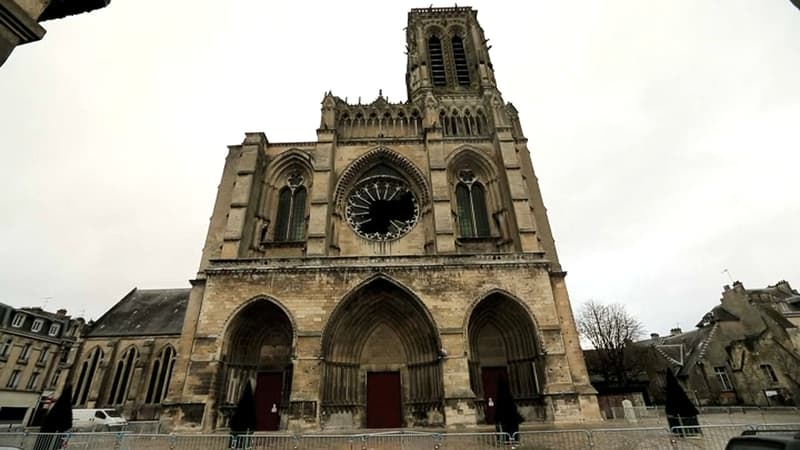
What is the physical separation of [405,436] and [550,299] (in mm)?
7547

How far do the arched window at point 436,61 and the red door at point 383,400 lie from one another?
57.3 feet

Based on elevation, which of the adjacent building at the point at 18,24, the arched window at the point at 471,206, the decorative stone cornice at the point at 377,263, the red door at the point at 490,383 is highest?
the arched window at the point at 471,206

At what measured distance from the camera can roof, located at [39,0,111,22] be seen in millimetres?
2326

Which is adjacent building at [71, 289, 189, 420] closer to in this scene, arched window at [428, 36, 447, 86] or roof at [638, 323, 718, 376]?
arched window at [428, 36, 447, 86]

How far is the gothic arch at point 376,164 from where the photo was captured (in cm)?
1670

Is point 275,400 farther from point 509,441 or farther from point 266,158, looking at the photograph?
point 266,158

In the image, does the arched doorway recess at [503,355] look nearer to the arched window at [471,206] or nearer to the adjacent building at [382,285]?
the adjacent building at [382,285]

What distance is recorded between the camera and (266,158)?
17844 millimetres

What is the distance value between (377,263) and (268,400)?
6.35 m

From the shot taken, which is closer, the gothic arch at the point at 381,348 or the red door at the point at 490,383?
the gothic arch at the point at 381,348

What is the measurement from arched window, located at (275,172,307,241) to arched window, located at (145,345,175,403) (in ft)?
41.0

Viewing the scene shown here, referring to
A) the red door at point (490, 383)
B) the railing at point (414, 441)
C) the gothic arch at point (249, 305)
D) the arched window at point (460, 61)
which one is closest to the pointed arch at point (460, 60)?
the arched window at point (460, 61)

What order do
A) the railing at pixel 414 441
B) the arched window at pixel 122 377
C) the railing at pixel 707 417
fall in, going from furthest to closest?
the arched window at pixel 122 377 < the railing at pixel 707 417 < the railing at pixel 414 441

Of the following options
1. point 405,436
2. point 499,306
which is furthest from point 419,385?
point 405,436
